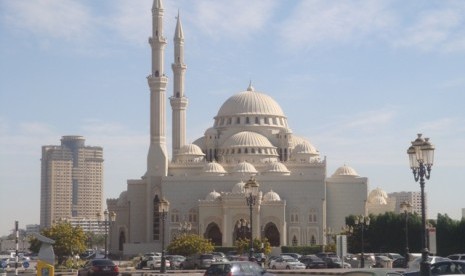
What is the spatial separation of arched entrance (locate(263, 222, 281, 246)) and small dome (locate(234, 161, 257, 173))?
19.7 ft

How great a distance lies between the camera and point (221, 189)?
89312 millimetres

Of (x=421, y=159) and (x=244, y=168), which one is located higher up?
(x=244, y=168)

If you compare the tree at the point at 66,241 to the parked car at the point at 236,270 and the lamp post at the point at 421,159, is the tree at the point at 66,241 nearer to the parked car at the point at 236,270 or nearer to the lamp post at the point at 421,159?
the parked car at the point at 236,270

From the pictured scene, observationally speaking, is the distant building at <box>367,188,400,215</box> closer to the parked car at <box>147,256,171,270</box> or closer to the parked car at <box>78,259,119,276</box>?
the parked car at <box>147,256,171,270</box>

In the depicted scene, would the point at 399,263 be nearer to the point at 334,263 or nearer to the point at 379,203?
the point at 334,263

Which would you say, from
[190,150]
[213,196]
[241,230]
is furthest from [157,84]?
[241,230]

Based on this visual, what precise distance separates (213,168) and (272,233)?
356 inches

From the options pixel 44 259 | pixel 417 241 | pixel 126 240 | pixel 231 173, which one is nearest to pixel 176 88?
pixel 231 173

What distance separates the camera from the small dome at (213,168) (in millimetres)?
90688

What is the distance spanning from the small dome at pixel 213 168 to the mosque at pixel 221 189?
97 mm

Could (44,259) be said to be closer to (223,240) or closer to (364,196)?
(223,240)

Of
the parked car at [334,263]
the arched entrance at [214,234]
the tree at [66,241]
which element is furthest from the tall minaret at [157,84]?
the parked car at [334,263]

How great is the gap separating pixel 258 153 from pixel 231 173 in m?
5.52

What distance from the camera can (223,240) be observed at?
84.8 metres
